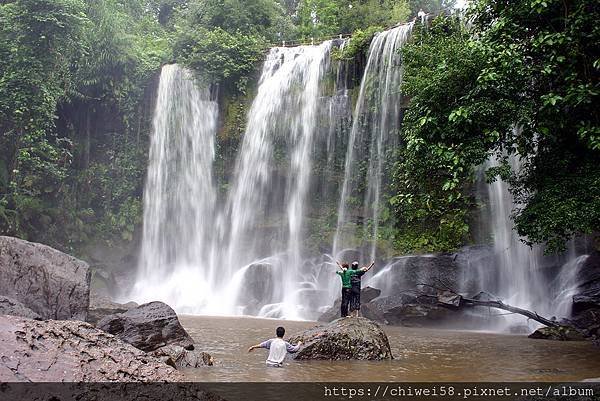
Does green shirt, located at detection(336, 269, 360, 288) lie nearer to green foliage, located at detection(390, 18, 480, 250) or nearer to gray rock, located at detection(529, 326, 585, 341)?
green foliage, located at detection(390, 18, 480, 250)

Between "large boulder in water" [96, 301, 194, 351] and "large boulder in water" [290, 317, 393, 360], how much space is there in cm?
180

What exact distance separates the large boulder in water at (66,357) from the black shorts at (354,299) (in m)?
5.18

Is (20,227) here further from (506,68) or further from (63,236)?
(506,68)

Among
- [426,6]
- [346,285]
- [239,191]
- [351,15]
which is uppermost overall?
[426,6]

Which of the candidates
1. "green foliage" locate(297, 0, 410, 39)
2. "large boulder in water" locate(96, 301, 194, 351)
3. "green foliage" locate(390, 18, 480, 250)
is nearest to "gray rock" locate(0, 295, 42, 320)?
"large boulder in water" locate(96, 301, 194, 351)

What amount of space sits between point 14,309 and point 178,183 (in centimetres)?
1617

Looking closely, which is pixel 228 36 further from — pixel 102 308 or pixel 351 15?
pixel 102 308

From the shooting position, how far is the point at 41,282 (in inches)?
369

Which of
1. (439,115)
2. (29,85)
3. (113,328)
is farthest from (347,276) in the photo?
(29,85)

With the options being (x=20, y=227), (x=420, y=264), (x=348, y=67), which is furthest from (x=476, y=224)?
(x=20, y=227)

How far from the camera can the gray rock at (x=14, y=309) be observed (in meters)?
7.48

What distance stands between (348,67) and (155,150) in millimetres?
9514

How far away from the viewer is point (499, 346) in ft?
32.1

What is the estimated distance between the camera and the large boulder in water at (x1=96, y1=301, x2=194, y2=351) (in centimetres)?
786
